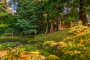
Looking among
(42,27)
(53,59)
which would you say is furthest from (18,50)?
(42,27)

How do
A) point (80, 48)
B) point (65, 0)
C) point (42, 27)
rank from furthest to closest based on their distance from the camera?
point (42, 27) < point (65, 0) < point (80, 48)

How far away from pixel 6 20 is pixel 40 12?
24.5ft

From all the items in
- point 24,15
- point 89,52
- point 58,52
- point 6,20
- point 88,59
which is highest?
point 24,15

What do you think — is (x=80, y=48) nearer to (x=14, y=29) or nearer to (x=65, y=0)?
(x=65, y=0)

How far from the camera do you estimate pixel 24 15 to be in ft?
49.2

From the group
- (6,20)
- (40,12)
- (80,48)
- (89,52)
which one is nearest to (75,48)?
(80,48)

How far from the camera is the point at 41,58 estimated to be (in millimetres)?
3025

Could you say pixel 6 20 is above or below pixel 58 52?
above

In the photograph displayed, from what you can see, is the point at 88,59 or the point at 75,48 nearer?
the point at 88,59

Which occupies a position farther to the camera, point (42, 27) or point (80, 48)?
point (42, 27)

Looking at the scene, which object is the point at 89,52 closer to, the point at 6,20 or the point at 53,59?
the point at 53,59

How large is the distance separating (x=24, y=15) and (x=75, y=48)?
13869mm

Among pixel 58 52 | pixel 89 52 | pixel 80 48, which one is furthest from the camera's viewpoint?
pixel 58 52

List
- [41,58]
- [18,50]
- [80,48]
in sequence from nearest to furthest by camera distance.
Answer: [80,48] < [41,58] < [18,50]
